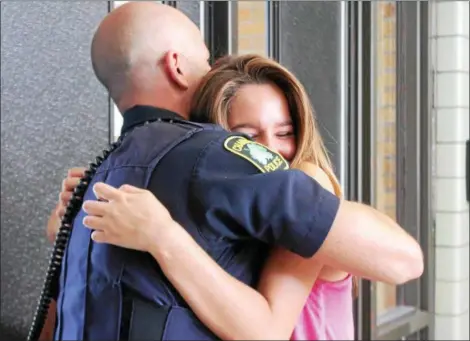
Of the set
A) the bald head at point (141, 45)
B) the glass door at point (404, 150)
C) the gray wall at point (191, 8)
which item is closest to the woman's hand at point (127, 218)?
the bald head at point (141, 45)

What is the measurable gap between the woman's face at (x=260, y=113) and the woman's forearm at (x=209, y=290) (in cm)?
14

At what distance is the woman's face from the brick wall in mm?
1109

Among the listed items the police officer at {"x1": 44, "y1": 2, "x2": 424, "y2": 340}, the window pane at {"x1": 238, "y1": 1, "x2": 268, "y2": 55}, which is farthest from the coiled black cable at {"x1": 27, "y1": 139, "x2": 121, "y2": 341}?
the window pane at {"x1": 238, "y1": 1, "x2": 268, "y2": 55}

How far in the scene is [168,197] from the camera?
506 millimetres

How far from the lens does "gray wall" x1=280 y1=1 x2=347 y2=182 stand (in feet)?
3.20

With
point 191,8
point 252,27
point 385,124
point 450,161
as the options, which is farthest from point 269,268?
point 450,161

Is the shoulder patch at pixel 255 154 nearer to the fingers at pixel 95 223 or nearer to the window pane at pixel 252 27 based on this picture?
the fingers at pixel 95 223

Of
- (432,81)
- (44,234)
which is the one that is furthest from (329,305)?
(432,81)

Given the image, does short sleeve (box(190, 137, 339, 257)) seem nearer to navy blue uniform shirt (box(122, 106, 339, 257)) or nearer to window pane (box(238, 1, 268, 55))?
navy blue uniform shirt (box(122, 106, 339, 257))

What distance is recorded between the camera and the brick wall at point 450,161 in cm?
163

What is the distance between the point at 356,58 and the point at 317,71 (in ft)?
0.55

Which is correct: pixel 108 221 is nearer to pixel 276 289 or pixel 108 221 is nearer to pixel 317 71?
pixel 276 289

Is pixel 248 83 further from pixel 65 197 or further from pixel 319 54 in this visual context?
pixel 319 54

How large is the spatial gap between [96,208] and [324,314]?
208 millimetres
